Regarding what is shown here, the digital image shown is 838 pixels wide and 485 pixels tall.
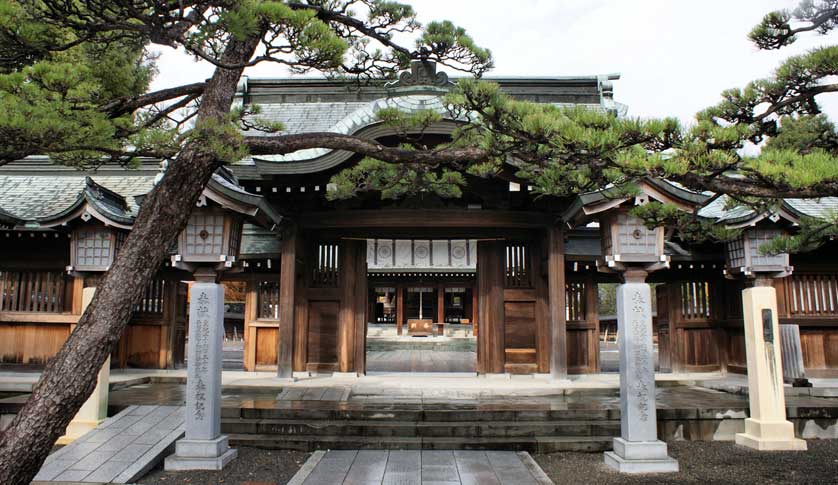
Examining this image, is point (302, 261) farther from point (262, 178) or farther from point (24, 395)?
point (24, 395)

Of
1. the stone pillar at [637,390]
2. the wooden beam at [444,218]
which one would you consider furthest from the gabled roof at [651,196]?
the wooden beam at [444,218]

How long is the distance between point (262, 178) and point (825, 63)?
349 inches

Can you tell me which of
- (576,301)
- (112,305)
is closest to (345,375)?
(576,301)

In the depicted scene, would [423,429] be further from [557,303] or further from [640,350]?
[557,303]

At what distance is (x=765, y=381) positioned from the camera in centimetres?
809

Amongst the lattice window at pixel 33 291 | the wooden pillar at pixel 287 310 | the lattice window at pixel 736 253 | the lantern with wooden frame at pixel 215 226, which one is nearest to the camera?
the lantern with wooden frame at pixel 215 226

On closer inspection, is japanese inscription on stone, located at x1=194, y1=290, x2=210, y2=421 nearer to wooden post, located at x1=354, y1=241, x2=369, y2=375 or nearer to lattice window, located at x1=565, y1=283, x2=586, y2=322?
wooden post, located at x1=354, y1=241, x2=369, y2=375

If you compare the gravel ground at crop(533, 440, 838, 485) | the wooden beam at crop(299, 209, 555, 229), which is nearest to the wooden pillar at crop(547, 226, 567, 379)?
the wooden beam at crop(299, 209, 555, 229)

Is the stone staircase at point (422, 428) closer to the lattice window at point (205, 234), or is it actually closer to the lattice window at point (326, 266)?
the lattice window at point (205, 234)

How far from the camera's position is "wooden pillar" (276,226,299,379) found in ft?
36.2

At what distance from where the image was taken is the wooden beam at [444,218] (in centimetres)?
1122

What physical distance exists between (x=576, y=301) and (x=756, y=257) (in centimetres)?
494

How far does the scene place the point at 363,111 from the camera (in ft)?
33.1

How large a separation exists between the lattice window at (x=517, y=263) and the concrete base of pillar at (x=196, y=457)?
281 inches
